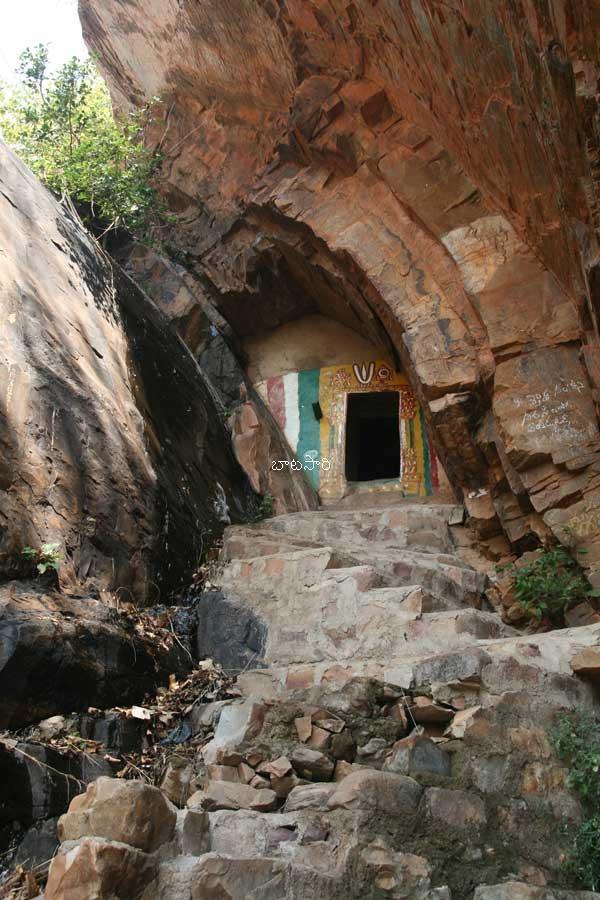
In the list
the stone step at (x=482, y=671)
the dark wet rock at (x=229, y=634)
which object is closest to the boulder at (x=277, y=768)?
the stone step at (x=482, y=671)

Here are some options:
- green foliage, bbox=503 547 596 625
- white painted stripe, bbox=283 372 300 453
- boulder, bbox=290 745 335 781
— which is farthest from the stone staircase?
white painted stripe, bbox=283 372 300 453

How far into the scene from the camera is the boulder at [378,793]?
9.89 ft

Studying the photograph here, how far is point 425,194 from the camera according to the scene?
7.84 m

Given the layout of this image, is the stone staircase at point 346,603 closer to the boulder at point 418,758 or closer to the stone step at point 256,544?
the stone step at point 256,544

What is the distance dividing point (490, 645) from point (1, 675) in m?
2.41

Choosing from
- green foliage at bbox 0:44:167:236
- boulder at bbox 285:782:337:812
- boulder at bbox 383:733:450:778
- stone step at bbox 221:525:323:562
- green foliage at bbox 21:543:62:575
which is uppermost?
green foliage at bbox 0:44:167:236

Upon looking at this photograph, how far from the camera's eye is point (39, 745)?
3.50 metres

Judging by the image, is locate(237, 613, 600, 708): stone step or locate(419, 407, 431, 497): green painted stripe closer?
locate(237, 613, 600, 708): stone step

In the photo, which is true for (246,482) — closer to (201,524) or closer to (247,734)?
A: (201,524)

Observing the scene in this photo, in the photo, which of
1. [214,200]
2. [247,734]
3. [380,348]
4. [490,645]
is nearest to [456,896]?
[247,734]

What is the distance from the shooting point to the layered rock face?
15.2 ft

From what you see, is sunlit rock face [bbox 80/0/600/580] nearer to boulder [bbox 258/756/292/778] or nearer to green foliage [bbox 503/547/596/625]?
green foliage [bbox 503/547/596/625]

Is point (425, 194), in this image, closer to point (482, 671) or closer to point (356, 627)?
point (356, 627)

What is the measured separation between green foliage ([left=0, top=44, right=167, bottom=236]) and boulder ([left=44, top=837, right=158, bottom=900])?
309 inches
